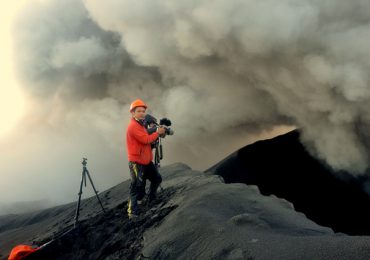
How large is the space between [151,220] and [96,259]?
3.66 ft

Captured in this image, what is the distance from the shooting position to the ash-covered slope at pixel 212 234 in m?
3.90

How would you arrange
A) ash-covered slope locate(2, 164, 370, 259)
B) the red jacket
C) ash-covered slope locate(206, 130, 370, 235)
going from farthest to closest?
ash-covered slope locate(206, 130, 370, 235), the red jacket, ash-covered slope locate(2, 164, 370, 259)

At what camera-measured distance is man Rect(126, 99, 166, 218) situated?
6562 mm

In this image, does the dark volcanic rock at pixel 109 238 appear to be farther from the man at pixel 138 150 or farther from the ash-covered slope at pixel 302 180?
the ash-covered slope at pixel 302 180

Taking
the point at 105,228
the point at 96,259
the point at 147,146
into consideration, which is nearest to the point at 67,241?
the point at 105,228

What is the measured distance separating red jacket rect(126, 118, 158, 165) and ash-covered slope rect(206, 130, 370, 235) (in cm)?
2372

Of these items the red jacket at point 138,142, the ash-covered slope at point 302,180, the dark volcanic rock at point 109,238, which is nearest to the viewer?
the dark volcanic rock at point 109,238

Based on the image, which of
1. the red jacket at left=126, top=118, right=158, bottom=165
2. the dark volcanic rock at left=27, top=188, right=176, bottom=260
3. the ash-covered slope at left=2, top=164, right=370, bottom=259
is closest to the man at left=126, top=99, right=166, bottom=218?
the red jacket at left=126, top=118, right=158, bottom=165

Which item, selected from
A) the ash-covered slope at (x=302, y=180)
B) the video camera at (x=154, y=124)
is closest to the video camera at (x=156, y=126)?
the video camera at (x=154, y=124)

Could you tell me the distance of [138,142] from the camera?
677cm

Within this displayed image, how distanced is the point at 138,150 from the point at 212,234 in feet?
8.46

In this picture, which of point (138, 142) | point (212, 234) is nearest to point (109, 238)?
point (138, 142)

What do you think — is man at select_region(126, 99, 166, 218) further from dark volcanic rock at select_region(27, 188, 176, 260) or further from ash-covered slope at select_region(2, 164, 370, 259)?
ash-covered slope at select_region(2, 164, 370, 259)

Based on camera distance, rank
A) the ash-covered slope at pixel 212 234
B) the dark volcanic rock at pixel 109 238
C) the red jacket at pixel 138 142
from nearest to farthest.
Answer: the ash-covered slope at pixel 212 234, the dark volcanic rock at pixel 109 238, the red jacket at pixel 138 142
